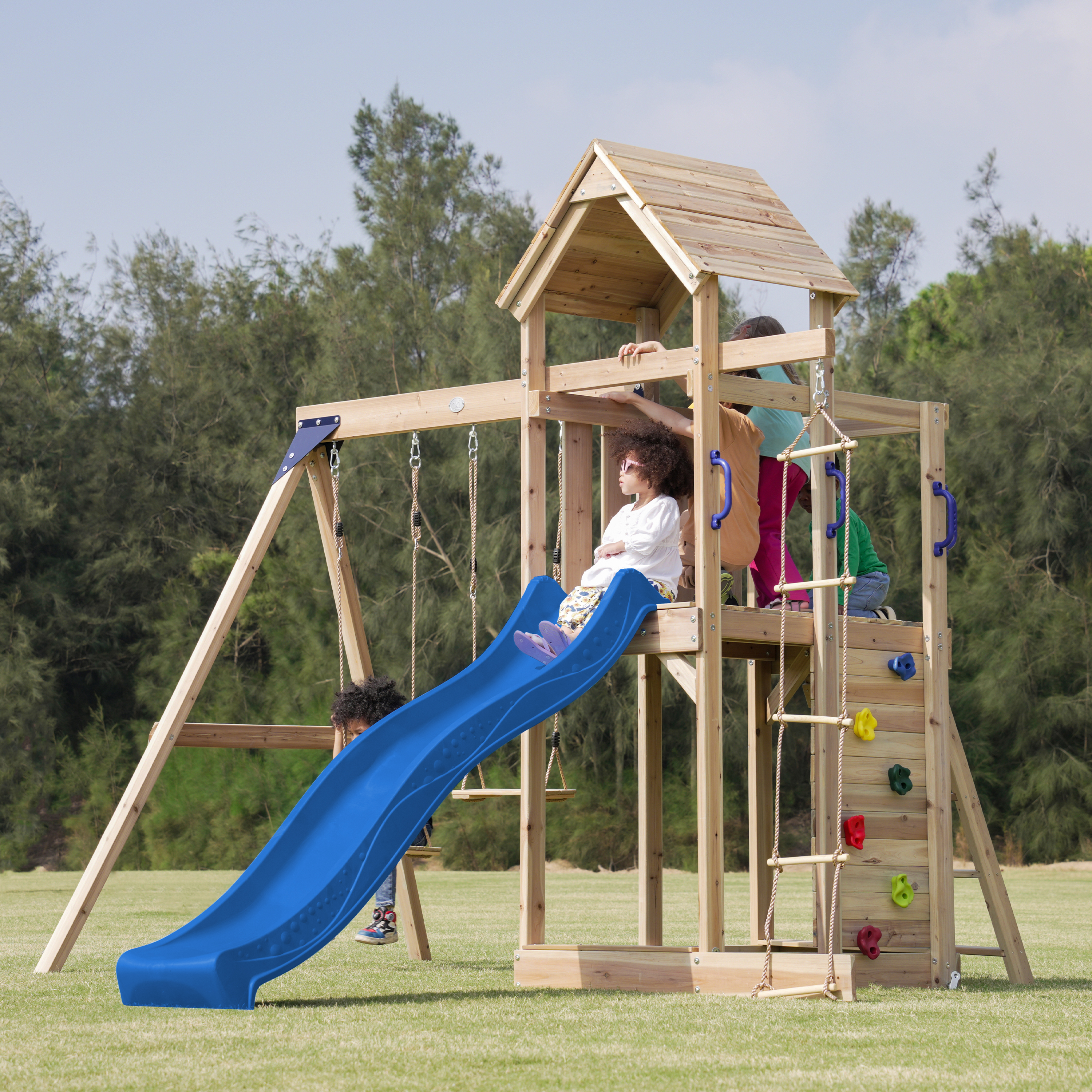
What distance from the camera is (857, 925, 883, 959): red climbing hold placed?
20.4 ft

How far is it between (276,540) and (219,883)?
8148 mm

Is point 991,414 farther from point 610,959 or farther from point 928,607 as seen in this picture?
point 610,959

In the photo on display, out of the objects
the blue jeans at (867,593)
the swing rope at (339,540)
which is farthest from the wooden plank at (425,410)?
the blue jeans at (867,593)

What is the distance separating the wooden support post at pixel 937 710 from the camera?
21.1ft

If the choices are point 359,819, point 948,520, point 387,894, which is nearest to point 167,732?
point 387,894

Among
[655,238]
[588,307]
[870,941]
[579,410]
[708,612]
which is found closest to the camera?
[708,612]

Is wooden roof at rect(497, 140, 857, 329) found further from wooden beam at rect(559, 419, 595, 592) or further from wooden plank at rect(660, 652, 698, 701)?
wooden plank at rect(660, 652, 698, 701)

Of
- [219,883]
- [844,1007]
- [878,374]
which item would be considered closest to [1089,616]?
[878,374]

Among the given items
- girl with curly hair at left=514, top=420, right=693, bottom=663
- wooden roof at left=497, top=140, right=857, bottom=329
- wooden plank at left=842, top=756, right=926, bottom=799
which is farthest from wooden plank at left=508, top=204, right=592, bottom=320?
wooden plank at left=842, top=756, right=926, bottom=799

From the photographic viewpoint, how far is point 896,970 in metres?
6.34

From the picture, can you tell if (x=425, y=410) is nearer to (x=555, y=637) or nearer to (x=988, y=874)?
(x=555, y=637)

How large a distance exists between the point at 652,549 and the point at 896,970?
1.98 meters

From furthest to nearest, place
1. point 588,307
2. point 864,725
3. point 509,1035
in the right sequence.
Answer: point 588,307 < point 864,725 < point 509,1035

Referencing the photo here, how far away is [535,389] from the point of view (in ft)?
22.4
